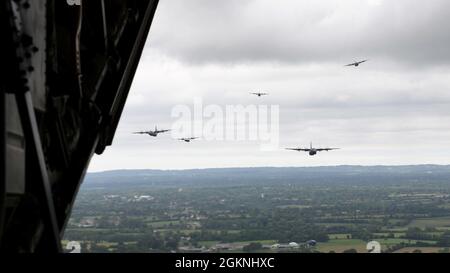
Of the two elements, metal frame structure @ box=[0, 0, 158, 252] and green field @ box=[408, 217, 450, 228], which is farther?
green field @ box=[408, 217, 450, 228]

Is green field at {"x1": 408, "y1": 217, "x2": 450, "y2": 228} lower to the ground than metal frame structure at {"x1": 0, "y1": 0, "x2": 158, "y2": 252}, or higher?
lower

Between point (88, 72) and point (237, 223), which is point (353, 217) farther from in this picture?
point (88, 72)

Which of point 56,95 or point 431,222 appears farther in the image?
point 431,222

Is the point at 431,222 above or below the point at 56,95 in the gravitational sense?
below

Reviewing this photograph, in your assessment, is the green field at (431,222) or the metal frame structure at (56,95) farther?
the green field at (431,222)

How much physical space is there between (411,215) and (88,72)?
125838 mm

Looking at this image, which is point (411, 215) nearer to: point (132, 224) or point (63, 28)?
point (132, 224)

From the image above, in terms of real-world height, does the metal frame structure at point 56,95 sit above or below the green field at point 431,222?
above

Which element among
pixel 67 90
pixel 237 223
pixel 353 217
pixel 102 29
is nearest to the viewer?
pixel 67 90
